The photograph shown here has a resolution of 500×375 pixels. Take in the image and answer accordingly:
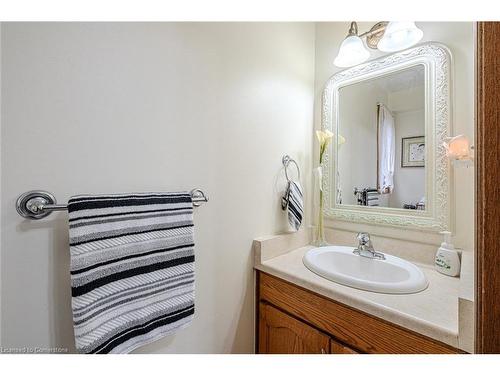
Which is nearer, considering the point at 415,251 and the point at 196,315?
the point at 196,315

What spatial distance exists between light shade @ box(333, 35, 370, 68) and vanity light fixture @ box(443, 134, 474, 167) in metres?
0.59

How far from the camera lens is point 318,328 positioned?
0.82 metres

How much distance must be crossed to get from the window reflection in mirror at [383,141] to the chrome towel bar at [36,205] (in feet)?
4.15

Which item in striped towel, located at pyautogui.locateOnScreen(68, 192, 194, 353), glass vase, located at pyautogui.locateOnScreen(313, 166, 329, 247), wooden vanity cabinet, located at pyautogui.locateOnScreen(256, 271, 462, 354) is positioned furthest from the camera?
glass vase, located at pyautogui.locateOnScreen(313, 166, 329, 247)

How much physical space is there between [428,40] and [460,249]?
36.6 inches

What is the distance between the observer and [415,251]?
1002 millimetres

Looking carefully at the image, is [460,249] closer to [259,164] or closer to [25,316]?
[259,164]

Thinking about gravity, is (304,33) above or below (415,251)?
above

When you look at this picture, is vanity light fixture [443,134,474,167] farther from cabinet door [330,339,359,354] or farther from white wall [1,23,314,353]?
cabinet door [330,339,359,354]

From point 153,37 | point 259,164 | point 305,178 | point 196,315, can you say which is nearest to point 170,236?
point 196,315

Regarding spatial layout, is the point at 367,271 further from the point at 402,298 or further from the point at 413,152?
the point at 413,152

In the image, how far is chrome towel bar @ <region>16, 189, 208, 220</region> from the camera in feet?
1.78

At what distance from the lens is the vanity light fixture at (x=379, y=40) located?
93 centimetres

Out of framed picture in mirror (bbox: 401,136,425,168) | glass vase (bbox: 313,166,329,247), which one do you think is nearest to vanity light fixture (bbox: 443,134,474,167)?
framed picture in mirror (bbox: 401,136,425,168)
